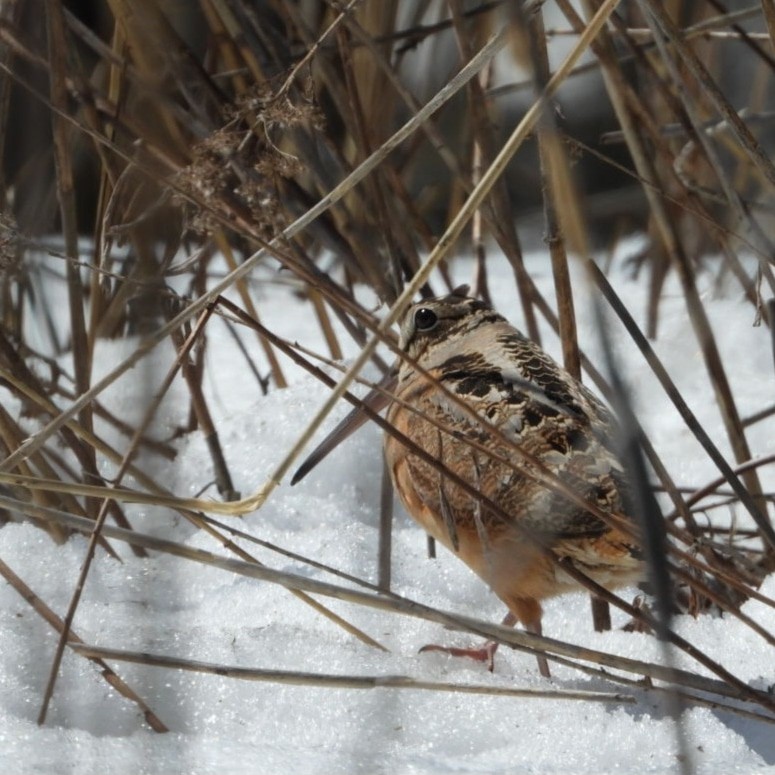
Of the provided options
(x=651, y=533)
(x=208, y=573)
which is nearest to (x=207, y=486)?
(x=208, y=573)

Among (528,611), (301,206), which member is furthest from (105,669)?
(301,206)

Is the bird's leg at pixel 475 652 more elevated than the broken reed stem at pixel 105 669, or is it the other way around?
Result: the bird's leg at pixel 475 652

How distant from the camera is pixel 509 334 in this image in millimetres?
2449

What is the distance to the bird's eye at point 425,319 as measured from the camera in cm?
260

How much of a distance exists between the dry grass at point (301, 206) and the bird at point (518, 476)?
87mm

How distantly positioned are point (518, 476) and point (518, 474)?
2 centimetres

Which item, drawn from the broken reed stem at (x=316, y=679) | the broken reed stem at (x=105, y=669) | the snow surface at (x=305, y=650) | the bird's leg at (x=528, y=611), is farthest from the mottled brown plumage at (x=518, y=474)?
the broken reed stem at (x=105, y=669)

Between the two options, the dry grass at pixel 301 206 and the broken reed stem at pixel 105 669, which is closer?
the dry grass at pixel 301 206

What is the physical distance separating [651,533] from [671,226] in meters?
1.24

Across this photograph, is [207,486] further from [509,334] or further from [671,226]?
[671,226]

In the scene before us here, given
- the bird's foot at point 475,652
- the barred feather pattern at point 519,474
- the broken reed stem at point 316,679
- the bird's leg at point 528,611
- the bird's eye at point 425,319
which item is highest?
the bird's eye at point 425,319

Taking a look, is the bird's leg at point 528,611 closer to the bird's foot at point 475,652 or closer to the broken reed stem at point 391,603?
the bird's foot at point 475,652

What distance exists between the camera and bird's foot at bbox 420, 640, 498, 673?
2.05m

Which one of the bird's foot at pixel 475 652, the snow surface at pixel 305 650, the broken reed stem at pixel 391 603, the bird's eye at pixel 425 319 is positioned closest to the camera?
the broken reed stem at pixel 391 603
